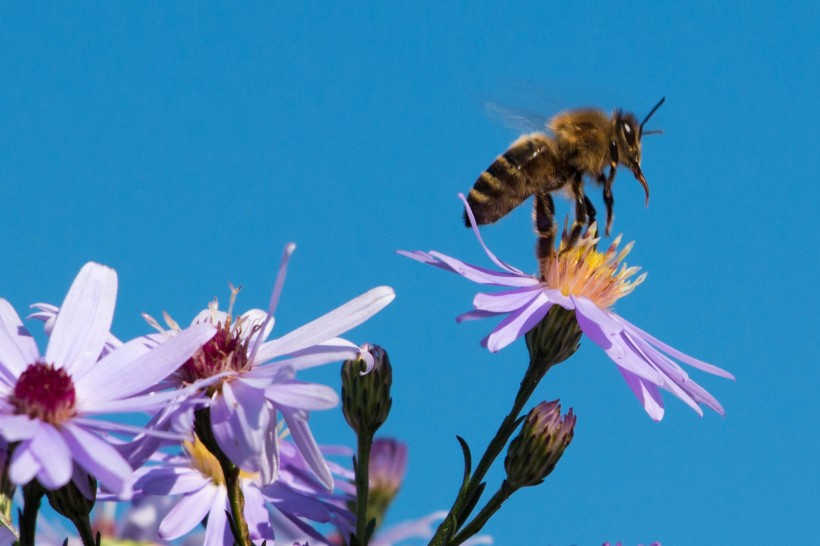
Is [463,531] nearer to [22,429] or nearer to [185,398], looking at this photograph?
[185,398]

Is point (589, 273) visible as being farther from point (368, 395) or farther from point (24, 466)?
point (24, 466)

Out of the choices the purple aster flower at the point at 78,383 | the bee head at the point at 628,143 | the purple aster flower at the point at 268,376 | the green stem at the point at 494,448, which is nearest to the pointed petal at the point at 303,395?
the purple aster flower at the point at 268,376

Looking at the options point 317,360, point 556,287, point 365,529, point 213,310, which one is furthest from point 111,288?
point 556,287

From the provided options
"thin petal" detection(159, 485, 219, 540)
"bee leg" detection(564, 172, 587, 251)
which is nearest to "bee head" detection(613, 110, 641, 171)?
"bee leg" detection(564, 172, 587, 251)

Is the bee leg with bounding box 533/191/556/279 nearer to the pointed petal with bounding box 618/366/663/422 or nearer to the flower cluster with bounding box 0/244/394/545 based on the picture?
the pointed petal with bounding box 618/366/663/422

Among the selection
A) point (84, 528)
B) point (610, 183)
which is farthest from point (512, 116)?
point (84, 528)

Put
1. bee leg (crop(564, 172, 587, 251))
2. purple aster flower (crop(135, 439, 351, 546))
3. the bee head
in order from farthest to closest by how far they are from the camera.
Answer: the bee head, bee leg (crop(564, 172, 587, 251)), purple aster flower (crop(135, 439, 351, 546))
